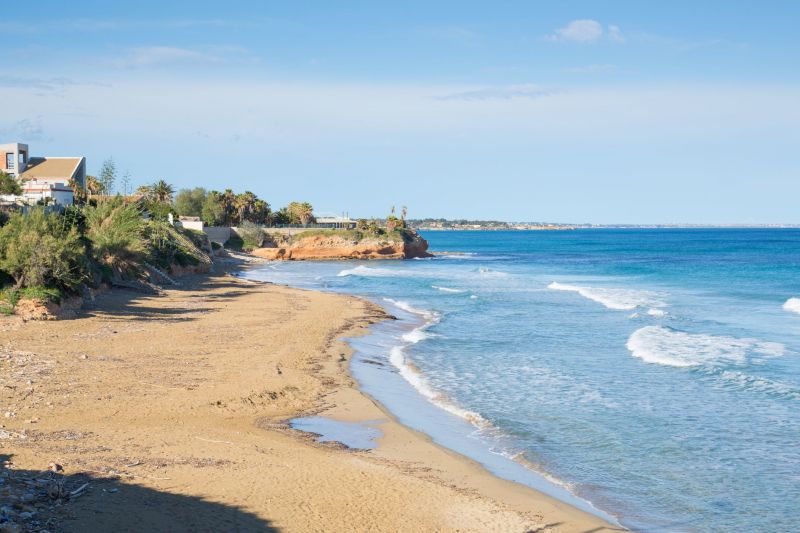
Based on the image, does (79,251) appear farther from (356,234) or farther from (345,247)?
(356,234)

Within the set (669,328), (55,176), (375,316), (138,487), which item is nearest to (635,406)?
(138,487)

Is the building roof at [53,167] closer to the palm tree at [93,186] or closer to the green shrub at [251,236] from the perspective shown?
the palm tree at [93,186]

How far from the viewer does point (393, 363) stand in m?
21.9

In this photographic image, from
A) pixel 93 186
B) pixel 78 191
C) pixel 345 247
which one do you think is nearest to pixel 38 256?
pixel 78 191

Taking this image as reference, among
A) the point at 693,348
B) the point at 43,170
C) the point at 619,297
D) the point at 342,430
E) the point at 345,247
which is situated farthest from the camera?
the point at 345,247

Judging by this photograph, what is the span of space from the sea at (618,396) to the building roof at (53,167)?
35568 millimetres

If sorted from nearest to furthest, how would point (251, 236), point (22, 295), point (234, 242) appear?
point (22, 295) < point (234, 242) < point (251, 236)

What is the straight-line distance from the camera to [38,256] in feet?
79.3

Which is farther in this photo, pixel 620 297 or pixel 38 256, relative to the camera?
pixel 620 297

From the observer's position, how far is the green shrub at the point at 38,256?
79.2ft

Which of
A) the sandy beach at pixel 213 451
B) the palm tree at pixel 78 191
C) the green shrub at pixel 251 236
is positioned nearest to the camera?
the sandy beach at pixel 213 451

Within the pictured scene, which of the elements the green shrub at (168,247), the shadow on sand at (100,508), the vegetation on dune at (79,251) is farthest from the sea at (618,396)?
the green shrub at (168,247)

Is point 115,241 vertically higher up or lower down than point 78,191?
lower down

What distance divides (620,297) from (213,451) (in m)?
34.6
